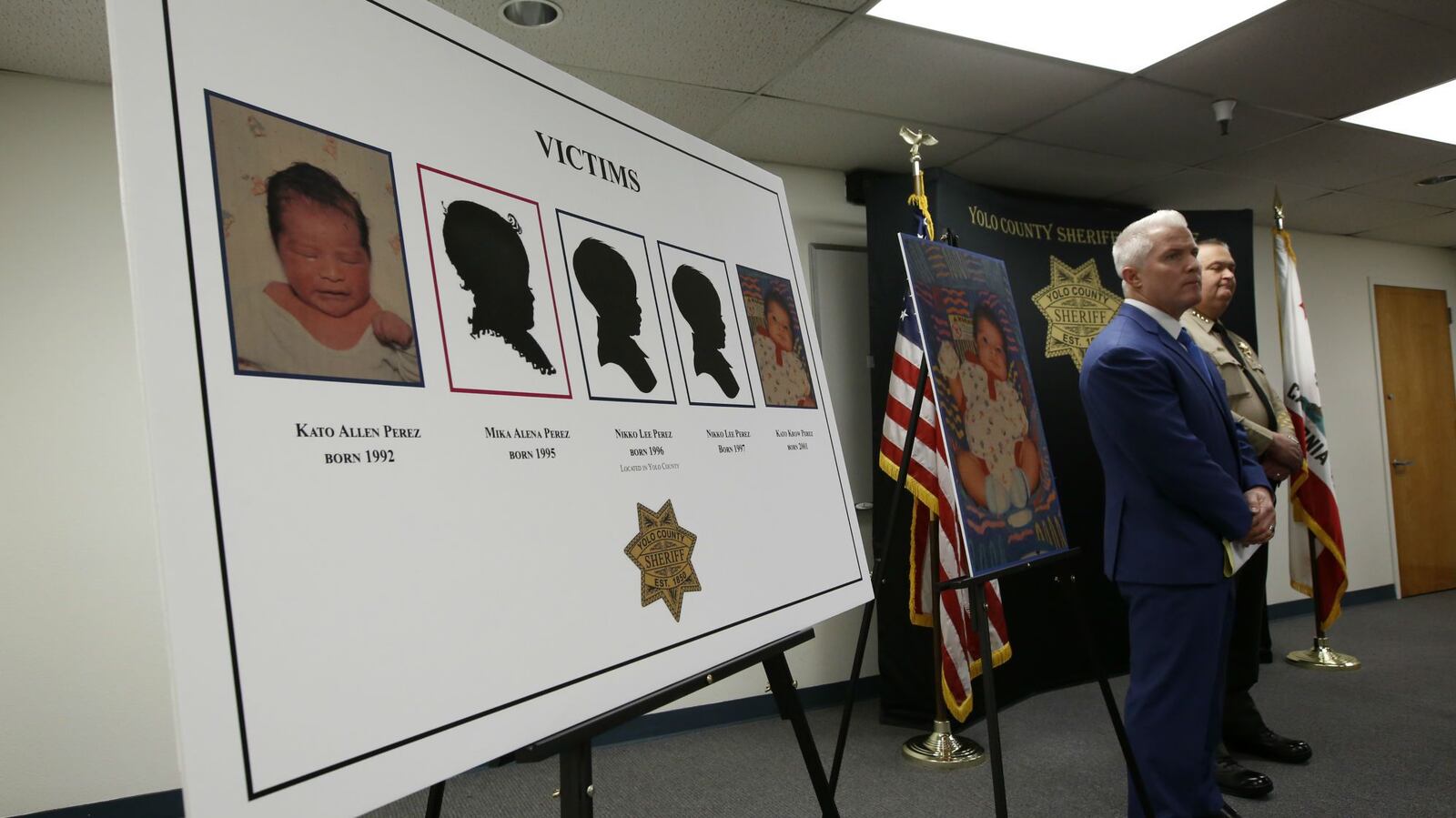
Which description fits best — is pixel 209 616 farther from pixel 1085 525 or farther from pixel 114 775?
pixel 1085 525

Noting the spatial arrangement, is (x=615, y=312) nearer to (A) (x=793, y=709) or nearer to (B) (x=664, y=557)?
(B) (x=664, y=557)

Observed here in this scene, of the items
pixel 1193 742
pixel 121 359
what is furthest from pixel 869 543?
pixel 121 359

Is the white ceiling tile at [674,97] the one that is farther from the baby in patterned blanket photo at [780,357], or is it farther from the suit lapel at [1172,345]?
the suit lapel at [1172,345]

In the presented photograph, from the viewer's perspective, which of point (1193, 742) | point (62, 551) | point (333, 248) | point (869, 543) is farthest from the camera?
point (869, 543)

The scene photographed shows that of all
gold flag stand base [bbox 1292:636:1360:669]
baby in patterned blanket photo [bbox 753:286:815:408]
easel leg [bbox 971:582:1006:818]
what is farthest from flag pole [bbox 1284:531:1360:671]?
baby in patterned blanket photo [bbox 753:286:815:408]

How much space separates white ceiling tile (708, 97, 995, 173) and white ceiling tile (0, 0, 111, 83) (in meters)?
1.82

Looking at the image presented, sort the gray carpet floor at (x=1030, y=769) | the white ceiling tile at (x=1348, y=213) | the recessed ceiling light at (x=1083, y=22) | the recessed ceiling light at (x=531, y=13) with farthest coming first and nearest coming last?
the white ceiling tile at (x=1348, y=213) < the gray carpet floor at (x=1030, y=769) < the recessed ceiling light at (x=1083, y=22) < the recessed ceiling light at (x=531, y=13)

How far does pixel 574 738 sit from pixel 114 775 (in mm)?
2326

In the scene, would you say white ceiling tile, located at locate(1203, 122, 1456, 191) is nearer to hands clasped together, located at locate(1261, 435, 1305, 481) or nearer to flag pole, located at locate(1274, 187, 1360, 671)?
flag pole, located at locate(1274, 187, 1360, 671)

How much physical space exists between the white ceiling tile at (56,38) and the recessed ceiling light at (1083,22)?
6.52ft

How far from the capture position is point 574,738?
809 mm

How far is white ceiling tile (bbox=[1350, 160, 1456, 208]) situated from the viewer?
12.4 feet

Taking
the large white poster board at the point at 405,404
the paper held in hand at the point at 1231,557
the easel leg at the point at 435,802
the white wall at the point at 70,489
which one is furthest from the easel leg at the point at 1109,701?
the white wall at the point at 70,489

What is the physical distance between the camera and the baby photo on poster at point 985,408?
1.76 metres
